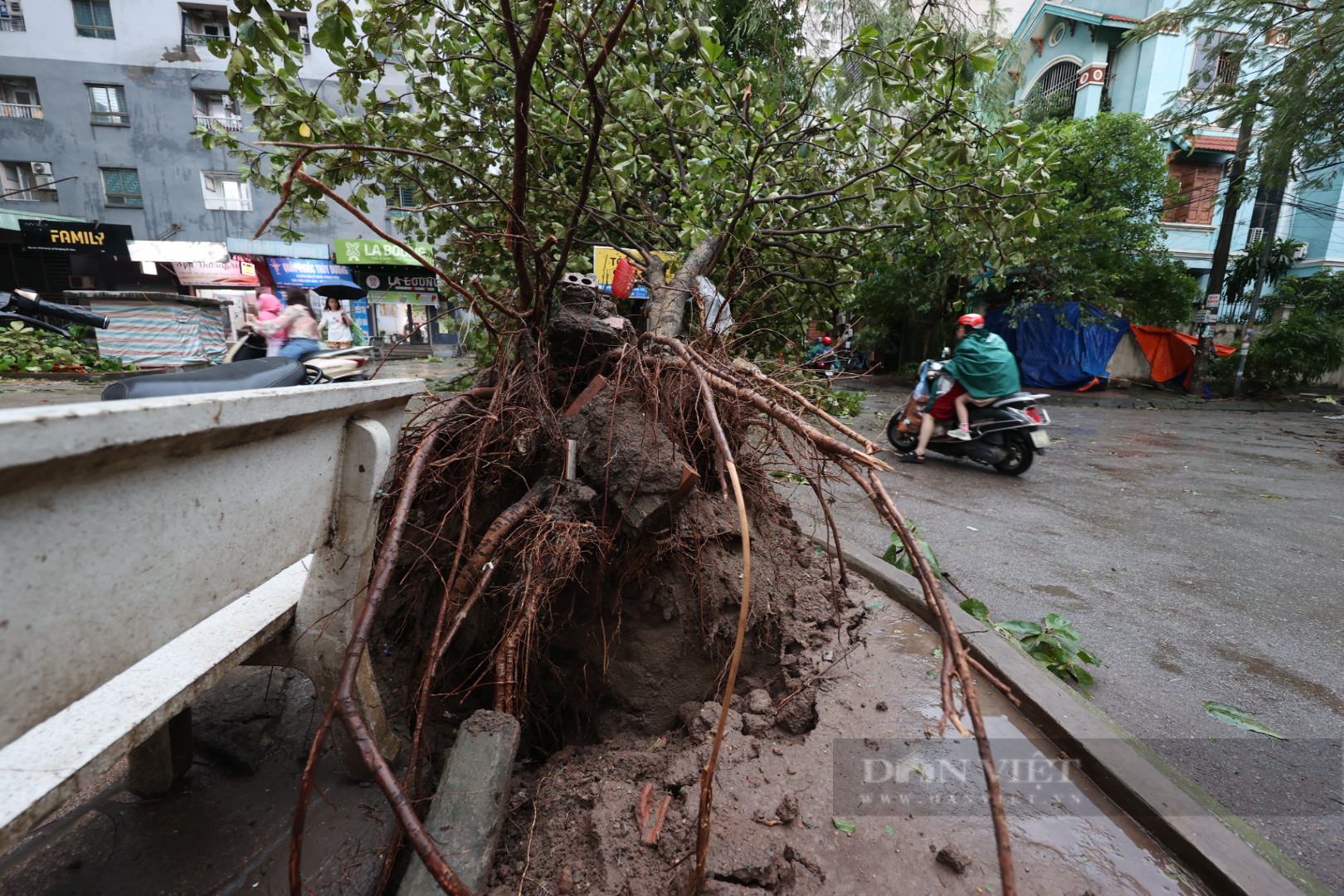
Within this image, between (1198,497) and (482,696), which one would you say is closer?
(482,696)

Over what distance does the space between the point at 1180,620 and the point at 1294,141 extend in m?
10.8

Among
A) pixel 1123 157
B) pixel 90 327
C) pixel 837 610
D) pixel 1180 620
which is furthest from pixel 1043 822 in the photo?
pixel 90 327

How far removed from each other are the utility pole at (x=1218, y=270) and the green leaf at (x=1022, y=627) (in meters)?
13.8

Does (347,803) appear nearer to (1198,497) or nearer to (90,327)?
(1198,497)

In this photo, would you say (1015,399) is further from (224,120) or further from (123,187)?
(123,187)

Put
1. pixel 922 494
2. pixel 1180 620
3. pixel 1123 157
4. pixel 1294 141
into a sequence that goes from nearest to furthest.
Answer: pixel 1180 620, pixel 922 494, pixel 1294 141, pixel 1123 157

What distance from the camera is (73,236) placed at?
56.2 ft

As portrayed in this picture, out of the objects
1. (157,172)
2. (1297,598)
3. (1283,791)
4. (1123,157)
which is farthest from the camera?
(157,172)

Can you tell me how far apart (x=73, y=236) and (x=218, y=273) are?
3323 mm

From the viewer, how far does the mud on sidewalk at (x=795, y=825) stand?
146 cm

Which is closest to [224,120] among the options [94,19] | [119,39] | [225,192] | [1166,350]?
[225,192]

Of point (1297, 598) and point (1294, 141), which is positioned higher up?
point (1294, 141)

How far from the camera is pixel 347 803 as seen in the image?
1862 mm

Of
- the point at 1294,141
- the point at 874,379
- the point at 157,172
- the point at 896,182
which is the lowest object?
the point at 874,379
